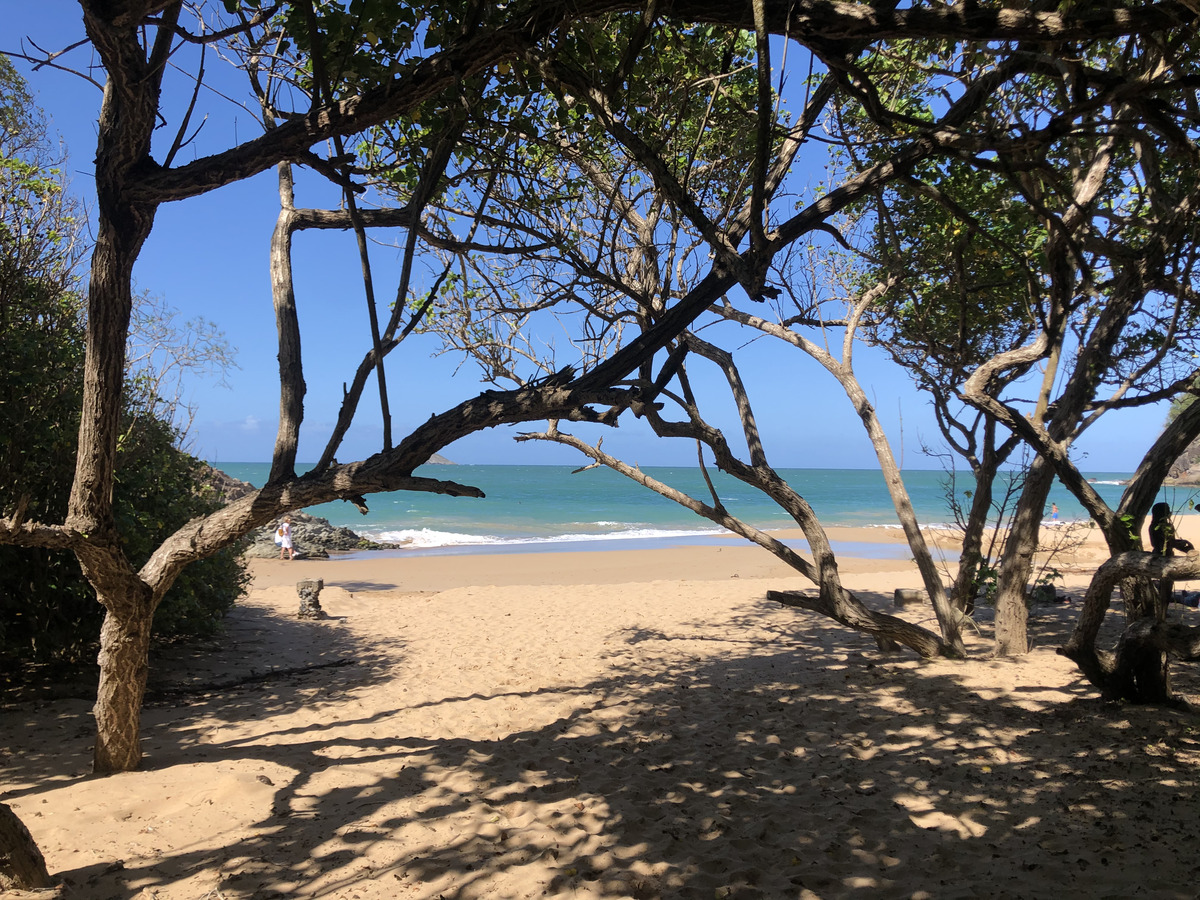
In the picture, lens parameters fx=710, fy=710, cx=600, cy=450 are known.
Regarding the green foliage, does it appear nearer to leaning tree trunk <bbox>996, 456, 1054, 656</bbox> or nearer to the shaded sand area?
the shaded sand area

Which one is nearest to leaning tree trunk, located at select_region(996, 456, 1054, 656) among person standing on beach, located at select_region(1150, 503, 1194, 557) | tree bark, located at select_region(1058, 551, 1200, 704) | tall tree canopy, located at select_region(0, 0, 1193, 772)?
person standing on beach, located at select_region(1150, 503, 1194, 557)

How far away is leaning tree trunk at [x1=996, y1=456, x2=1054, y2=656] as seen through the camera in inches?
242

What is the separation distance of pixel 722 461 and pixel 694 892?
9.76 feet

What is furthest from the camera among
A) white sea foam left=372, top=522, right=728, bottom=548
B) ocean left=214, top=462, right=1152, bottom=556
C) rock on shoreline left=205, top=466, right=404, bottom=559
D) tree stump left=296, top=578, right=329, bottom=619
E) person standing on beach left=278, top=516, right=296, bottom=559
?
ocean left=214, top=462, right=1152, bottom=556

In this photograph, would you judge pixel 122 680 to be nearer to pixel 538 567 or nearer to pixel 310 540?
pixel 538 567

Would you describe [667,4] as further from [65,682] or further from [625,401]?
[65,682]

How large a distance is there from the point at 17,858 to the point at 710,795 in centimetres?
330

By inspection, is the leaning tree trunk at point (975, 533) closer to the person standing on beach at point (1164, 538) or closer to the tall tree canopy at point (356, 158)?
the person standing on beach at point (1164, 538)

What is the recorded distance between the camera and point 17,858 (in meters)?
2.87

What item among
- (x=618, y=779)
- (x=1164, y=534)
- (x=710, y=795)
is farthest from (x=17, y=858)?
(x=1164, y=534)

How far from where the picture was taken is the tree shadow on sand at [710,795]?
3172 mm

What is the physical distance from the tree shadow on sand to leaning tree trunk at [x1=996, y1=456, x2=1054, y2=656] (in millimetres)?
336

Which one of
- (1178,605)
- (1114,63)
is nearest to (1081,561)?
(1178,605)

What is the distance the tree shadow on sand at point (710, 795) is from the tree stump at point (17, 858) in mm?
240
